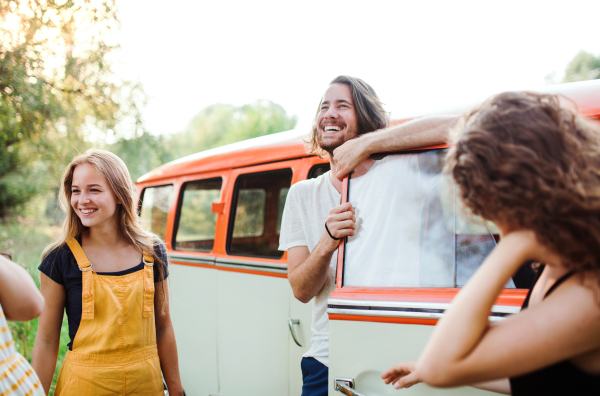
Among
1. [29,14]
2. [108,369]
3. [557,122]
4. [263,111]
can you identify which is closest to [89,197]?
[108,369]

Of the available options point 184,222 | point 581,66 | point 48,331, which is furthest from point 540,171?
point 581,66

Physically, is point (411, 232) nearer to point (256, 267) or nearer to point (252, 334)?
point (256, 267)

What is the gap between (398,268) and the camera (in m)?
1.82

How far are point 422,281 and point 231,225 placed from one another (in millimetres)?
2445

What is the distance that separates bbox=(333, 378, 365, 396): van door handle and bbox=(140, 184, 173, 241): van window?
3.53 metres

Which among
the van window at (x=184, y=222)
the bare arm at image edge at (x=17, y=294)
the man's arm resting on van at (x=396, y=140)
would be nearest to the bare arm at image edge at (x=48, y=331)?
the bare arm at image edge at (x=17, y=294)

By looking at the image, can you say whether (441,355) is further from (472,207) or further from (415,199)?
(415,199)

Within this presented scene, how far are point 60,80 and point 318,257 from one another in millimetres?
8395

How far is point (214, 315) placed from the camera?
12.7 ft

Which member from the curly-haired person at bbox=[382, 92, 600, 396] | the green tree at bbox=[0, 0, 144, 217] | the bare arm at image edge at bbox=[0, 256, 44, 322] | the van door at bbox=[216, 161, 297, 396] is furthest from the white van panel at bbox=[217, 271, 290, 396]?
the green tree at bbox=[0, 0, 144, 217]

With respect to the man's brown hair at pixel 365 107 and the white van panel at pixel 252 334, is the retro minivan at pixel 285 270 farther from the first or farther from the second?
the man's brown hair at pixel 365 107

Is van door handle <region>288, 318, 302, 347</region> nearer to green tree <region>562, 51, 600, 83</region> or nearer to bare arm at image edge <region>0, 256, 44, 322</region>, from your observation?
bare arm at image edge <region>0, 256, 44, 322</region>

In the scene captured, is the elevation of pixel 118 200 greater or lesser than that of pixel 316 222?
greater

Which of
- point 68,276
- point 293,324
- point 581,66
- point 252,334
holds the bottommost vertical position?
point 252,334
